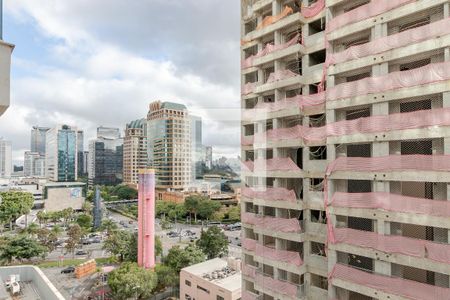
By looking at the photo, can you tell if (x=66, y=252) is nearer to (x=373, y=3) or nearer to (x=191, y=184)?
(x=191, y=184)

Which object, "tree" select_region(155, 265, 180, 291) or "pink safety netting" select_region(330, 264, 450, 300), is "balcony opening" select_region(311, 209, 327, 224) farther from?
"tree" select_region(155, 265, 180, 291)

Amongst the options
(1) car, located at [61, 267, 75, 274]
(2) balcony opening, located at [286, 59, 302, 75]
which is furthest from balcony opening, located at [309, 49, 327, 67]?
(1) car, located at [61, 267, 75, 274]

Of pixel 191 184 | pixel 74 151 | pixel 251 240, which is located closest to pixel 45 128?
pixel 74 151

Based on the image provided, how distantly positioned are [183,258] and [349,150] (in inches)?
332

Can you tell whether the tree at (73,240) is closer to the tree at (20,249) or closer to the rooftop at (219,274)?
the tree at (20,249)

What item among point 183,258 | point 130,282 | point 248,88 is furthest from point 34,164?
point 248,88

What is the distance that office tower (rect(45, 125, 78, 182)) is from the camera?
1337 inches

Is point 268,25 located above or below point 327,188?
above

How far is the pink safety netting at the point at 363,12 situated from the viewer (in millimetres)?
3113

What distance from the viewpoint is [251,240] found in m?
4.97

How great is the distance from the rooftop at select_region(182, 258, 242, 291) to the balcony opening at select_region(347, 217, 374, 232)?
5.03 meters

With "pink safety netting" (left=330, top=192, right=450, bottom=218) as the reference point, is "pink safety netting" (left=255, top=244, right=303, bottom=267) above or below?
below

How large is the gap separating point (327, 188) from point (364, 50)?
1.59m

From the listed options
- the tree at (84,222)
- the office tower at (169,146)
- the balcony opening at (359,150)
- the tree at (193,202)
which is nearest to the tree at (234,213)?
the tree at (193,202)
